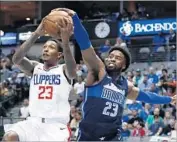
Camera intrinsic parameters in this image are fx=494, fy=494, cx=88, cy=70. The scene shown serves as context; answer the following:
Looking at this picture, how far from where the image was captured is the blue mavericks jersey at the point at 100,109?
501cm

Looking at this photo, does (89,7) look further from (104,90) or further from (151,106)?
(104,90)

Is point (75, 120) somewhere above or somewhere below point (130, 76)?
below

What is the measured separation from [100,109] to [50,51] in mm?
1483

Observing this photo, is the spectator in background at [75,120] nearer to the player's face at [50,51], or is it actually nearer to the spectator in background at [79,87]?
the spectator in background at [79,87]

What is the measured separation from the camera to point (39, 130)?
20.0 feet

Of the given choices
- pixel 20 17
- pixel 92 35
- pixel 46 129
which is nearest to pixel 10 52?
pixel 92 35

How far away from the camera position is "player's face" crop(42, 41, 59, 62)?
620 cm

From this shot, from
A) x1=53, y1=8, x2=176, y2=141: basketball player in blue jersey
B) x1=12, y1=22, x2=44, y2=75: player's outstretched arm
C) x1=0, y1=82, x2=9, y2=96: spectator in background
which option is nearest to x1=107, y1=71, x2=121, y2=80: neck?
x1=53, y1=8, x2=176, y2=141: basketball player in blue jersey

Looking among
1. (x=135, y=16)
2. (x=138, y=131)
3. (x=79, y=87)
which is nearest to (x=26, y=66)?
(x=138, y=131)

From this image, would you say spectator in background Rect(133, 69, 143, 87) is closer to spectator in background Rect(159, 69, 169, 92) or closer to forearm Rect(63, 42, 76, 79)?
spectator in background Rect(159, 69, 169, 92)

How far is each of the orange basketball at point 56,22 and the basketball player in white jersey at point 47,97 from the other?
71cm

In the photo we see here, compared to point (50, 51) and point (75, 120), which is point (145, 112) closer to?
point (75, 120)

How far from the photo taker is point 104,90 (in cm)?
500

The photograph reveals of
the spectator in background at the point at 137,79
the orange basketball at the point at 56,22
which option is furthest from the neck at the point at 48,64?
the spectator in background at the point at 137,79
